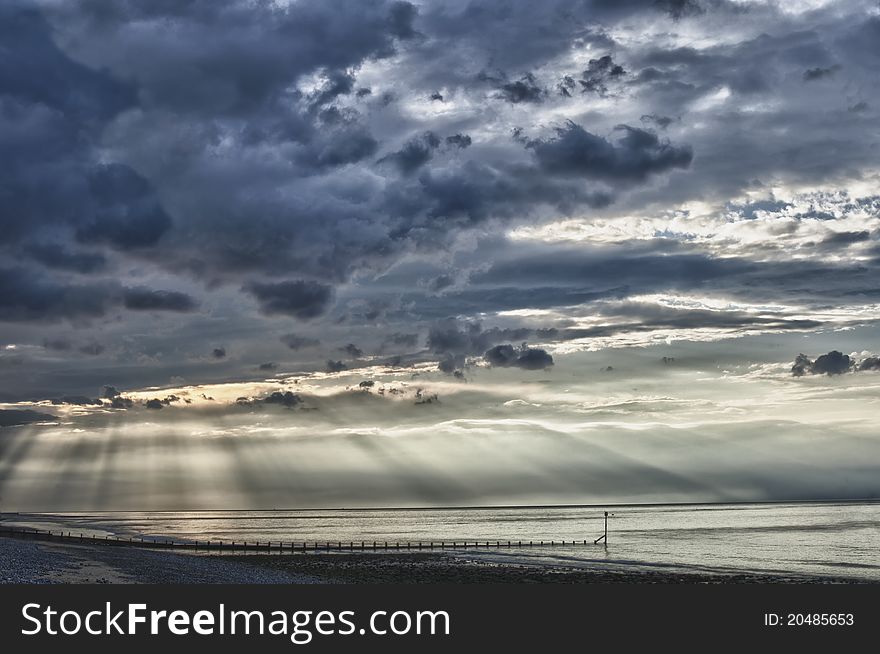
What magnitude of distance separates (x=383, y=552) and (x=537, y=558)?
24.8m

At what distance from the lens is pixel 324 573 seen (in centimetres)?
8481

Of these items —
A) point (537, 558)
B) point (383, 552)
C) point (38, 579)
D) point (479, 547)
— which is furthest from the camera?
point (479, 547)

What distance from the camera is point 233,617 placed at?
26.0 m

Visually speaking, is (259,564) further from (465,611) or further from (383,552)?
(465,611)

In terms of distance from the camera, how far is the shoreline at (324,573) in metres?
63.0

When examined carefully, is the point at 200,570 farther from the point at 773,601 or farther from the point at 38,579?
the point at 773,601

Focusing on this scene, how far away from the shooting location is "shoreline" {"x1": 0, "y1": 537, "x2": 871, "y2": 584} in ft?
207

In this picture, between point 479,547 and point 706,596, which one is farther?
point 479,547

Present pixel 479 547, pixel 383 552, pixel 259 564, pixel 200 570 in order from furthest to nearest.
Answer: pixel 479 547
pixel 383 552
pixel 259 564
pixel 200 570

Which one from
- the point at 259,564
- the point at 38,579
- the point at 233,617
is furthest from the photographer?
the point at 259,564

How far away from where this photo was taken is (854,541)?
14188 cm

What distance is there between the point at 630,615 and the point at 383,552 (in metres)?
95.4

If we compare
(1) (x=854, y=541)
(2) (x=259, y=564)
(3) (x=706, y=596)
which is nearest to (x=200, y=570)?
(2) (x=259, y=564)

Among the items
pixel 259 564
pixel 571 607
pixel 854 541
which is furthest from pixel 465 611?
pixel 854 541
